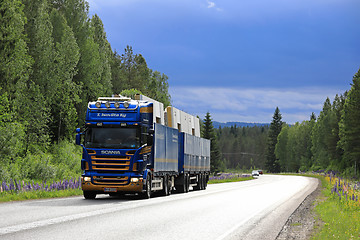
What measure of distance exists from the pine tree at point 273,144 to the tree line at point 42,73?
11871 centimetres

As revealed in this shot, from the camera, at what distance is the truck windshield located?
21812mm

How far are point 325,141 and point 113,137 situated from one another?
97930mm

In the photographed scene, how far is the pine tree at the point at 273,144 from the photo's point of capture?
185m

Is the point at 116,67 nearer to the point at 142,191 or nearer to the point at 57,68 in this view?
the point at 57,68

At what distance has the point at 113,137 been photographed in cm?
2195

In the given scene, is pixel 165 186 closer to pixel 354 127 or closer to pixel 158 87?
pixel 354 127

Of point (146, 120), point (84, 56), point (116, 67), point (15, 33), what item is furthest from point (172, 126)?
point (116, 67)

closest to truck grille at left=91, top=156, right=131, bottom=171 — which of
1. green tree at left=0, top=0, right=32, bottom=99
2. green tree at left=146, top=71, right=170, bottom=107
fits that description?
green tree at left=0, top=0, right=32, bottom=99

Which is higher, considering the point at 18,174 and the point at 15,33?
the point at 15,33

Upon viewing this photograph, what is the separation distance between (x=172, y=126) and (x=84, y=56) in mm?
36226

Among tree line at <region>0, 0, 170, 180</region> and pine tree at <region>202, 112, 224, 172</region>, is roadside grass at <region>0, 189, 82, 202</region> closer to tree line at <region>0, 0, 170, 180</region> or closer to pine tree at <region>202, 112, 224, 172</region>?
tree line at <region>0, 0, 170, 180</region>

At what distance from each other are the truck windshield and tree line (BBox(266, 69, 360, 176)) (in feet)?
179

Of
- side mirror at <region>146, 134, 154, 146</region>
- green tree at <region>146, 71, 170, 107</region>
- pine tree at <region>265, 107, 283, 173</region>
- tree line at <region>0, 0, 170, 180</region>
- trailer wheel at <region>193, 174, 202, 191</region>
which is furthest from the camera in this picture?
pine tree at <region>265, 107, 283, 173</region>

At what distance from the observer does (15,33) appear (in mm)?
39344
